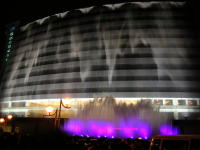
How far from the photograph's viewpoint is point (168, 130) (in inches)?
1547

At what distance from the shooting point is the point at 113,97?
50250 mm

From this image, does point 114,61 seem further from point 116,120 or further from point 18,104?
point 18,104

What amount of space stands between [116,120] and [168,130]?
9.62 metres

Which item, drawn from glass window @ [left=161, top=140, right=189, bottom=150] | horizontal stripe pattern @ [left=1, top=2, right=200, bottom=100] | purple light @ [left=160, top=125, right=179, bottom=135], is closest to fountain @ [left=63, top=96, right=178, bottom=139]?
purple light @ [left=160, top=125, right=179, bottom=135]

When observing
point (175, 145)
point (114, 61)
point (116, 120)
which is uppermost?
point (114, 61)

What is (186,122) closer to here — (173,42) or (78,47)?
(173,42)

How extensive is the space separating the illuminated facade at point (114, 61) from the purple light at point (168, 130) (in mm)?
8708

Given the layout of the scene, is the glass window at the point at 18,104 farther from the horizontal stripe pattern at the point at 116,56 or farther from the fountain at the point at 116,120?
the fountain at the point at 116,120

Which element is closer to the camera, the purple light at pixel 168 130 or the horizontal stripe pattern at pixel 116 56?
the purple light at pixel 168 130

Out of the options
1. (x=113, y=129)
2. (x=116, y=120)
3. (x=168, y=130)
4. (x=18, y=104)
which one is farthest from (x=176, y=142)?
(x=18, y=104)

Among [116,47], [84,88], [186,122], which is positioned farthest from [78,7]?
[186,122]

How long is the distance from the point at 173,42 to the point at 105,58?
16.5 m

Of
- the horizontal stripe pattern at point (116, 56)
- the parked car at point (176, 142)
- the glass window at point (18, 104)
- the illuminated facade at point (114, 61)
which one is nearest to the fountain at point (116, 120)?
the illuminated facade at point (114, 61)

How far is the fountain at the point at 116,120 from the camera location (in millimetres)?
39844
